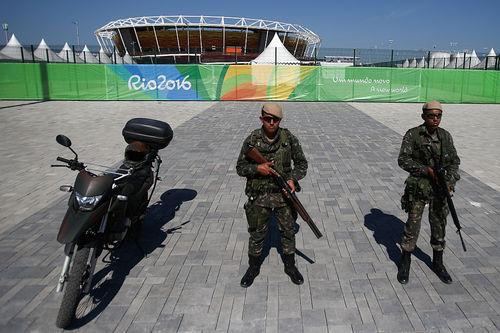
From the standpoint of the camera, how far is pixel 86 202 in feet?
10.5

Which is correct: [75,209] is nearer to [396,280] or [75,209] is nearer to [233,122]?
[396,280]

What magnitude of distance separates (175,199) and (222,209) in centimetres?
86

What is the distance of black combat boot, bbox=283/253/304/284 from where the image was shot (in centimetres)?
382

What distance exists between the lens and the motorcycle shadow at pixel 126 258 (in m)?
3.43

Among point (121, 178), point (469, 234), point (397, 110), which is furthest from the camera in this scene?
point (397, 110)

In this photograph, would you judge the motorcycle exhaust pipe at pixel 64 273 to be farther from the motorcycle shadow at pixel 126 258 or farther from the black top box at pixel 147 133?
the black top box at pixel 147 133

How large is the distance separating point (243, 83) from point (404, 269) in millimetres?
17825

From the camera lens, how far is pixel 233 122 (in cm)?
1405

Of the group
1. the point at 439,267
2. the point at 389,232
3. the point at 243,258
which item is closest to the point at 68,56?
the point at 243,258

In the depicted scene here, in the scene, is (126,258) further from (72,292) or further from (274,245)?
(274,245)

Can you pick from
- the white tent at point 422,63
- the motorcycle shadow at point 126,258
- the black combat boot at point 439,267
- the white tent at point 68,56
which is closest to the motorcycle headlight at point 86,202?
the motorcycle shadow at point 126,258

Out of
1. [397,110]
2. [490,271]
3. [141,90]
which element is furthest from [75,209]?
[141,90]

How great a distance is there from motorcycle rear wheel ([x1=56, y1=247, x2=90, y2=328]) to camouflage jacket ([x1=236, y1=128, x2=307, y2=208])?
1.48 meters

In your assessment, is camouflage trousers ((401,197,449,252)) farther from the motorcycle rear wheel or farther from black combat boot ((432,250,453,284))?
the motorcycle rear wheel
